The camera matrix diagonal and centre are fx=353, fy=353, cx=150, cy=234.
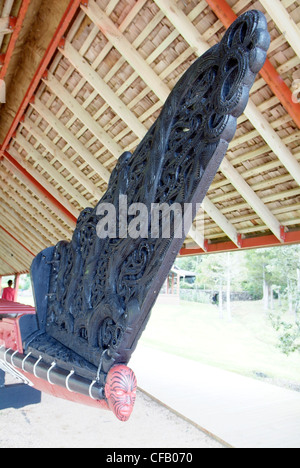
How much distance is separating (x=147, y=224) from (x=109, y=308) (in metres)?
0.33

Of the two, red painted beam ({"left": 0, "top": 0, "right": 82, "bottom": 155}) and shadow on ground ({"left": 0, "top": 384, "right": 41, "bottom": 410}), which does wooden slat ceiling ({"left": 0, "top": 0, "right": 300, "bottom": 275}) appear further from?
shadow on ground ({"left": 0, "top": 384, "right": 41, "bottom": 410})

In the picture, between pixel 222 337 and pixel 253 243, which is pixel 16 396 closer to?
pixel 253 243

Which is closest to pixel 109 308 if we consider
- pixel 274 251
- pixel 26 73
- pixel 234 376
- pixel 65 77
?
pixel 65 77

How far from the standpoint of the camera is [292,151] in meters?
2.92

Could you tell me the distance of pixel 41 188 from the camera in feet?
18.1

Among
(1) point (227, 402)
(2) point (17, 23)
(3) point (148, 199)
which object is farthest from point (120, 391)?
(2) point (17, 23)

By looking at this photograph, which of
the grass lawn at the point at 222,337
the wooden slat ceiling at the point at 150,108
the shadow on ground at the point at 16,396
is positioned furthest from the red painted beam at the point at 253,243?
the grass lawn at the point at 222,337

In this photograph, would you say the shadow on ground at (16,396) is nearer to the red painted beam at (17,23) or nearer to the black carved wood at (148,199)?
the black carved wood at (148,199)

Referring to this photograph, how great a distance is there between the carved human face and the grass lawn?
875 centimetres

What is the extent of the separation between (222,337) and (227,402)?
30.3 feet

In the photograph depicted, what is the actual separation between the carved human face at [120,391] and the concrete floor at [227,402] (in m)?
2.03

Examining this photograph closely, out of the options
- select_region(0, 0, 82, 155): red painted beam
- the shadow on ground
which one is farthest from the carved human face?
select_region(0, 0, 82, 155): red painted beam

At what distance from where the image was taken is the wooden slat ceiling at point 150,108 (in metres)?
2.50

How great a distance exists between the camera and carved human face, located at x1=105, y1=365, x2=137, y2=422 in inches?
42.5
